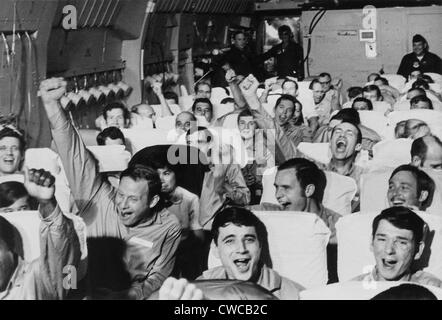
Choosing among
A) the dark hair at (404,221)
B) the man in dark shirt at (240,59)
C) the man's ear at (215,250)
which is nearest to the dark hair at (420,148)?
the dark hair at (404,221)

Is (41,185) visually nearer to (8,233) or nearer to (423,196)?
(8,233)

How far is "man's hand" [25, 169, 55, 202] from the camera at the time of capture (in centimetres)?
259

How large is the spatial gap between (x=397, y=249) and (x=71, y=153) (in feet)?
4.63

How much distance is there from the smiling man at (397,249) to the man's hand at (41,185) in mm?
1124

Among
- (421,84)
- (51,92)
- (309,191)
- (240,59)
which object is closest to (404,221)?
(309,191)

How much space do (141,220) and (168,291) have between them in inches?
32.8

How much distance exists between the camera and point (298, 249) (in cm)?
294

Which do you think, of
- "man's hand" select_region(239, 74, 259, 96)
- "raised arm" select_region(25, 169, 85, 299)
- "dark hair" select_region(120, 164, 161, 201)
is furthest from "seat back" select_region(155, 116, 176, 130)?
"raised arm" select_region(25, 169, 85, 299)

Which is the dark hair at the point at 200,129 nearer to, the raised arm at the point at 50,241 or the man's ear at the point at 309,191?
the man's ear at the point at 309,191

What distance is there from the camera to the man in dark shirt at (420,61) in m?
8.03

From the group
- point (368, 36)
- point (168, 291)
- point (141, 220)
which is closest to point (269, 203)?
point (141, 220)

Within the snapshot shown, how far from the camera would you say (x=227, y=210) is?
287 cm

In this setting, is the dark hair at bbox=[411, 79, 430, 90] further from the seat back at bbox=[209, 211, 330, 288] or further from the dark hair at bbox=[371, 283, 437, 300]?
the dark hair at bbox=[371, 283, 437, 300]

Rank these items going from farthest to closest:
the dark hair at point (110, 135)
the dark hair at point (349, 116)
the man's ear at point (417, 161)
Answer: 1. the dark hair at point (349, 116)
2. the dark hair at point (110, 135)
3. the man's ear at point (417, 161)
